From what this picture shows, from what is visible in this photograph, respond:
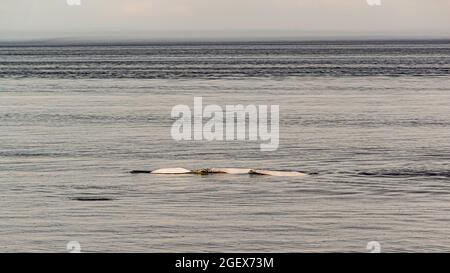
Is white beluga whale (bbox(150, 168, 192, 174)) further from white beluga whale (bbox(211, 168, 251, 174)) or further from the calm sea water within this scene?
the calm sea water

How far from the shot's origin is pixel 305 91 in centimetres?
8369

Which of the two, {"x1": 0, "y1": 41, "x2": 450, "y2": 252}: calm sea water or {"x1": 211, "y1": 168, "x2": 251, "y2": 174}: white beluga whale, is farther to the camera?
{"x1": 211, "y1": 168, "x2": 251, "y2": 174}: white beluga whale

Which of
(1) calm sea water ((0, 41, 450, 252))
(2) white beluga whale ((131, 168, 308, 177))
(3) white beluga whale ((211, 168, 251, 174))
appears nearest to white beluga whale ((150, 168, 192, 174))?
(2) white beluga whale ((131, 168, 308, 177))

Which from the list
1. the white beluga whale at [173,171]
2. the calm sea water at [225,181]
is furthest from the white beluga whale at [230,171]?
the white beluga whale at [173,171]

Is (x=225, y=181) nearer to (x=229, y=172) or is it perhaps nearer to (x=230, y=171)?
(x=229, y=172)

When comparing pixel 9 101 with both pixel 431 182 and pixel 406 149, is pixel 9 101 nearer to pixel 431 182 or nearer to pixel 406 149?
pixel 406 149

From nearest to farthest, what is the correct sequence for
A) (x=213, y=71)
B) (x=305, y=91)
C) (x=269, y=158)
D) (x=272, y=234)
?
1. (x=272, y=234)
2. (x=269, y=158)
3. (x=305, y=91)
4. (x=213, y=71)

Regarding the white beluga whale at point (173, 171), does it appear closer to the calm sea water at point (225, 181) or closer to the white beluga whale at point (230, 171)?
the white beluga whale at point (230, 171)

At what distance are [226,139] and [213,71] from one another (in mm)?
71559

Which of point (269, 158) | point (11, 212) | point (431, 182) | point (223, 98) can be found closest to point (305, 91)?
point (223, 98)

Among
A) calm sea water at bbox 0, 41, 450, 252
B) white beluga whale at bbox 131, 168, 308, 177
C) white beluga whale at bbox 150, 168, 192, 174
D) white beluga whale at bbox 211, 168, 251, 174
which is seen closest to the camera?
calm sea water at bbox 0, 41, 450, 252

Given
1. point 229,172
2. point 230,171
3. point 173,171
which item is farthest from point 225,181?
point 173,171

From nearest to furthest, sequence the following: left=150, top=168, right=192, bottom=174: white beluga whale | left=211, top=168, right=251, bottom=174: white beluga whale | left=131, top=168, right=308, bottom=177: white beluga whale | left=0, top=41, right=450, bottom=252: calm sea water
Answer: left=0, top=41, right=450, bottom=252: calm sea water
left=131, top=168, right=308, bottom=177: white beluga whale
left=211, top=168, right=251, bottom=174: white beluga whale
left=150, top=168, right=192, bottom=174: white beluga whale
